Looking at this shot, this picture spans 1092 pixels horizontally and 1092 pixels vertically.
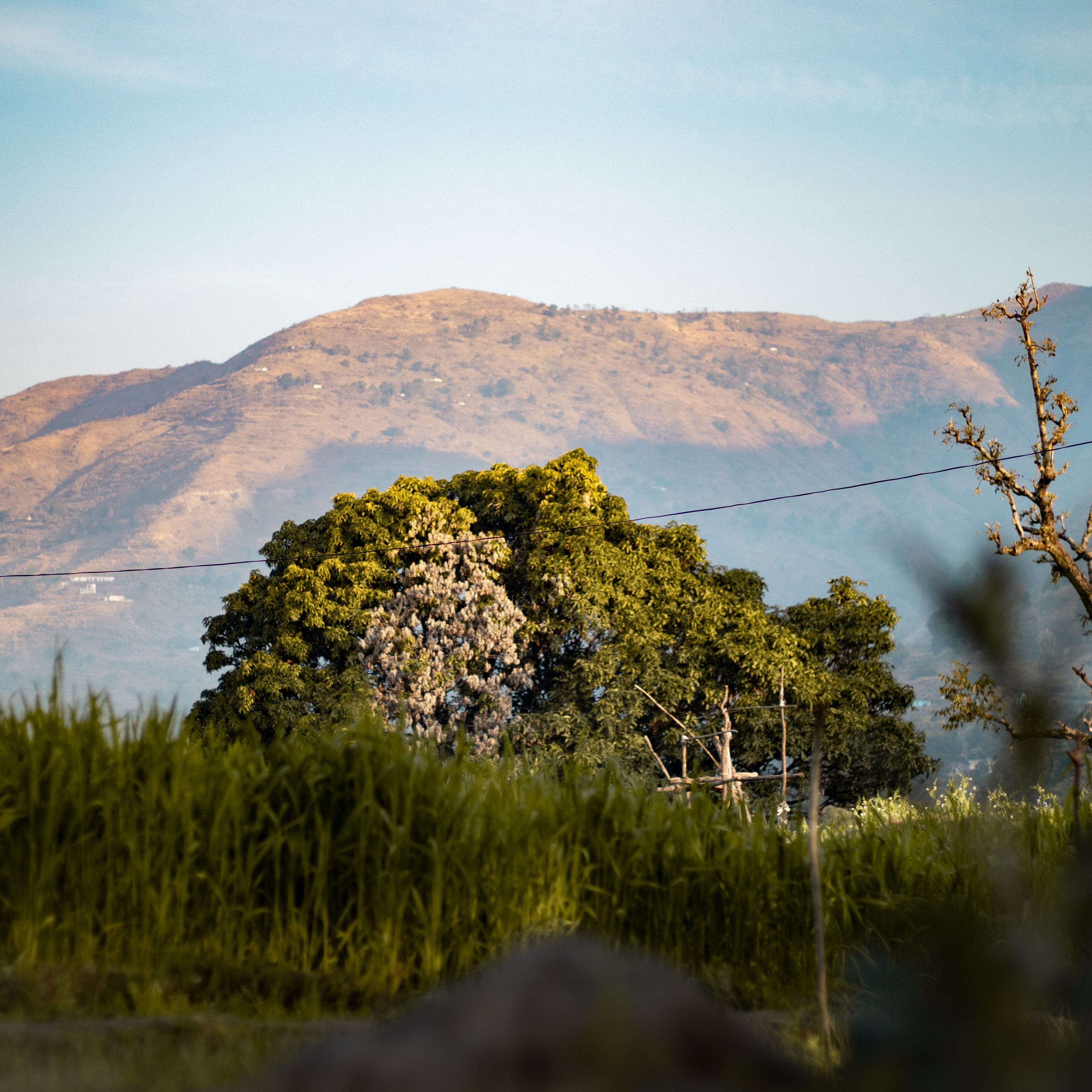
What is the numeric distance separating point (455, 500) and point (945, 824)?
19407 millimetres

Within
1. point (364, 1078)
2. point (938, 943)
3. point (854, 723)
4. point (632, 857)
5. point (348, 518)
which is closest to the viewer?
point (938, 943)

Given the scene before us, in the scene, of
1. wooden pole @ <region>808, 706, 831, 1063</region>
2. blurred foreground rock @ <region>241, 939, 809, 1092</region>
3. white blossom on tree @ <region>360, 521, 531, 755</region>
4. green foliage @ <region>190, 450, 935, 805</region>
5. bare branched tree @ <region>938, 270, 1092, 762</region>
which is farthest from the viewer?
white blossom on tree @ <region>360, 521, 531, 755</region>

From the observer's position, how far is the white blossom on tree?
22.2 meters

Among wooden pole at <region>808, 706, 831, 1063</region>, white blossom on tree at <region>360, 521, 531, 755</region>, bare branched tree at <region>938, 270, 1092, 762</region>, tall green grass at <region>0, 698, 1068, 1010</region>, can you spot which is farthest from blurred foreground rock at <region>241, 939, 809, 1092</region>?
white blossom on tree at <region>360, 521, 531, 755</region>

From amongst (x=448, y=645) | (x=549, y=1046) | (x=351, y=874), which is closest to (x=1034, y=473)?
(x=448, y=645)

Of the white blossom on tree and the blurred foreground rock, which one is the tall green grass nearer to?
the blurred foreground rock

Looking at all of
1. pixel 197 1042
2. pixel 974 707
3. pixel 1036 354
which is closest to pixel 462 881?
pixel 197 1042

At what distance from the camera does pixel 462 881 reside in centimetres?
411

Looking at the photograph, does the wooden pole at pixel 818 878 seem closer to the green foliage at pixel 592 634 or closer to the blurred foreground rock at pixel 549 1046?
the blurred foreground rock at pixel 549 1046

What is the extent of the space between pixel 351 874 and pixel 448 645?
18483mm

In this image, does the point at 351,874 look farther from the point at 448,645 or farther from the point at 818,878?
the point at 448,645

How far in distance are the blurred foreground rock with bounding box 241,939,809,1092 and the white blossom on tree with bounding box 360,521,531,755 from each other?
66.2ft

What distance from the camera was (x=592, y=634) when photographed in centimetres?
2311

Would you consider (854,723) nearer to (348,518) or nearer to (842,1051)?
(348,518)
